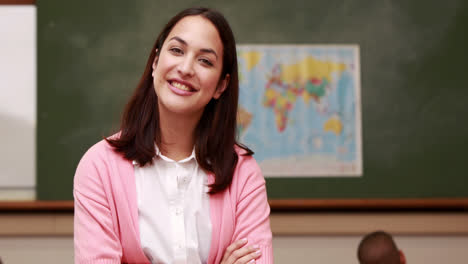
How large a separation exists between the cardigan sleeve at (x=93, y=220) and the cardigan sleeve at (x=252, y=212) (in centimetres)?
37

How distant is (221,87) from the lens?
158cm

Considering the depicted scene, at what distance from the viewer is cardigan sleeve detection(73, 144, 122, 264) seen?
53.4 inches

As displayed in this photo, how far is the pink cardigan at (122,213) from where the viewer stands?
1378mm

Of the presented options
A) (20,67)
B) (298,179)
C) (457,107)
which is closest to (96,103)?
(20,67)

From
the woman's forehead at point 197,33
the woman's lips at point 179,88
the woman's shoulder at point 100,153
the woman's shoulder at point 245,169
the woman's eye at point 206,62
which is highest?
the woman's forehead at point 197,33

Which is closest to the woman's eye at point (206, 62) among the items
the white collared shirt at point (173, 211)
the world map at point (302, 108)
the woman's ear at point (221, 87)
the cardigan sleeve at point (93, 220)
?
the woman's ear at point (221, 87)

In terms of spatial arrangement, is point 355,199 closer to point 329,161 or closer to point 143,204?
point 329,161

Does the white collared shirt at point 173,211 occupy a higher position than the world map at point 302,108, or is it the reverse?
the world map at point 302,108

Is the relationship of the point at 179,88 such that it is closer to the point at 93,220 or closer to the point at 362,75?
the point at 93,220

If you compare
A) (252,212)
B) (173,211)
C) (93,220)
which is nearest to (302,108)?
(252,212)

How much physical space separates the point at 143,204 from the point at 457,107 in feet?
7.19

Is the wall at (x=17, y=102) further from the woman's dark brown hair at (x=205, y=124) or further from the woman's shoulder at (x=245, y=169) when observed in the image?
the woman's shoulder at (x=245, y=169)

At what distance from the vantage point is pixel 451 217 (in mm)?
2879

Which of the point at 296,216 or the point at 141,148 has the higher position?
the point at 141,148
